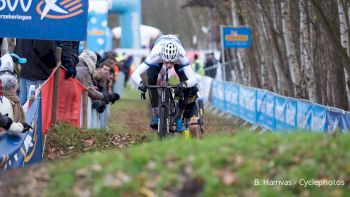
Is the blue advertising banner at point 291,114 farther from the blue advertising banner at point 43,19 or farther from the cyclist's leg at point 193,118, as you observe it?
the blue advertising banner at point 43,19

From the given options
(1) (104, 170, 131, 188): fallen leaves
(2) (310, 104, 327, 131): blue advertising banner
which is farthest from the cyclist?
(1) (104, 170, 131, 188): fallen leaves

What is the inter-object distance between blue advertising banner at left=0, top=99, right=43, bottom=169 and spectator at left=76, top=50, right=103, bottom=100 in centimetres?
413

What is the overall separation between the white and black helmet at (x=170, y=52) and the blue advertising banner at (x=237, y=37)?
16278 millimetres

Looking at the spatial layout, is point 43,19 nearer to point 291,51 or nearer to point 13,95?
point 13,95

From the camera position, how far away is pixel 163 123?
12.2 m

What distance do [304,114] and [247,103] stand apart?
7563 mm

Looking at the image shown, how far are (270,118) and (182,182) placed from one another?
14496mm

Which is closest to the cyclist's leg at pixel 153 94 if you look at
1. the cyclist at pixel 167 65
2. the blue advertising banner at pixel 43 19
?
the cyclist at pixel 167 65

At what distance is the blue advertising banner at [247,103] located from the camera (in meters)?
22.9

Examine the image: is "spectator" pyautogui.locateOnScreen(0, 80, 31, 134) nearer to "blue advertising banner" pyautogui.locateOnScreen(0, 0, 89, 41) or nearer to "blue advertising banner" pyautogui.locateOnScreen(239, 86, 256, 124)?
"blue advertising banner" pyautogui.locateOnScreen(0, 0, 89, 41)

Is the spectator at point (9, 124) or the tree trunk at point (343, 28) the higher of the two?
the tree trunk at point (343, 28)

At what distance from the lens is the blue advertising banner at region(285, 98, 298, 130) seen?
57.0ft

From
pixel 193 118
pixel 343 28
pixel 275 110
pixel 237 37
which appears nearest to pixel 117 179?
pixel 193 118

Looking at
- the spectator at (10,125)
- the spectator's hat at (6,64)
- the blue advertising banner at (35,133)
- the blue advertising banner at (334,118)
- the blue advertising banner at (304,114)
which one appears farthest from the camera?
the blue advertising banner at (304,114)
